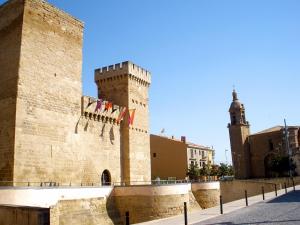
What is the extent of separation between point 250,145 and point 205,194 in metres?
35.8

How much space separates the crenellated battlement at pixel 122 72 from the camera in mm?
32094

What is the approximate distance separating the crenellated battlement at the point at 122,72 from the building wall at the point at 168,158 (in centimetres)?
2073

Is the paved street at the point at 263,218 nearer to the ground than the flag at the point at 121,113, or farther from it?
nearer to the ground

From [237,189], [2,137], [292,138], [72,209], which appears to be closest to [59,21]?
[2,137]

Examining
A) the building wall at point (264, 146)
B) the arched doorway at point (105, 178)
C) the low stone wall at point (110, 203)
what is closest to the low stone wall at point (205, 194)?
the low stone wall at point (110, 203)

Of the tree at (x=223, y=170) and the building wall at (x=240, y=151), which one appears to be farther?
the tree at (x=223, y=170)

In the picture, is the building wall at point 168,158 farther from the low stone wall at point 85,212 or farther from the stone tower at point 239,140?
the low stone wall at point 85,212

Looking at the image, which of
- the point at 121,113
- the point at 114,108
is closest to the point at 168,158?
the point at 121,113

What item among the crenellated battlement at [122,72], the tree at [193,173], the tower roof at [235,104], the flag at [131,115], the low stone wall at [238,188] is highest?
the tower roof at [235,104]

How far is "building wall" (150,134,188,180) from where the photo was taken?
52.6 m

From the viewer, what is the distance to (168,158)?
53.2 metres

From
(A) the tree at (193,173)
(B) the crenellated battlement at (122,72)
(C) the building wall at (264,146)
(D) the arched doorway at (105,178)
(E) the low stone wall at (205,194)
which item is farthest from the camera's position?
(C) the building wall at (264,146)

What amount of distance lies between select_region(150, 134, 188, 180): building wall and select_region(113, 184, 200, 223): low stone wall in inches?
1162

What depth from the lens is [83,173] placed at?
24.8 m
